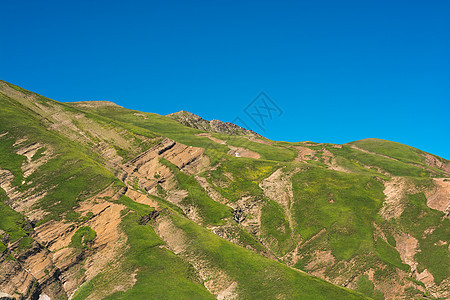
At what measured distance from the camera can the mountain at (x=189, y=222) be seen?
52281 mm

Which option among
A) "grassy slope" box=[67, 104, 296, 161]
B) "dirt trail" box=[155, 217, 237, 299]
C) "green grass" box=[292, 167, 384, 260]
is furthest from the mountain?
"grassy slope" box=[67, 104, 296, 161]

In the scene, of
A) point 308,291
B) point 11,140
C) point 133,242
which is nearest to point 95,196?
point 133,242

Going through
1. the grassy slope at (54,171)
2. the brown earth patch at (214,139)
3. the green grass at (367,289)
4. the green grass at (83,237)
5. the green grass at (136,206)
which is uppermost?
the brown earth patch at (214,139)

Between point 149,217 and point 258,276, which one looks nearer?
point 258,276

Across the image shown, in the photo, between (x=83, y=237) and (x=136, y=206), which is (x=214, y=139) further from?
(x=83, y=237)

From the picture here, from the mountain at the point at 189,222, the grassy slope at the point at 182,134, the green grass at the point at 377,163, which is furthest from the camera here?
the grassy slope at the point at 182,134

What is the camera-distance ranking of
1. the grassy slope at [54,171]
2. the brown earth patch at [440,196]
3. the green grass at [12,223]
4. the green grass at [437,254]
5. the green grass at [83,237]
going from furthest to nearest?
the brown earth patch at [440,196]
the green grass at [437,254]
the grassy slope at [54,171]
the green grass at [83,237]
the green grass at [12,223]

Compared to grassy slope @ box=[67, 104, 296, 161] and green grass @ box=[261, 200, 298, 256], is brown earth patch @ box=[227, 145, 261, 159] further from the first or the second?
green grass @ box=[261, 200, 298, 256]

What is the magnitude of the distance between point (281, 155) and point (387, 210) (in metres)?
60.8

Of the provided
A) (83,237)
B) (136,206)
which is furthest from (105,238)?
(136,206)

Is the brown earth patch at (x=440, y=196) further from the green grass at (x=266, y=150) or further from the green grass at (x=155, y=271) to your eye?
the green grass at (x=155, y=271)

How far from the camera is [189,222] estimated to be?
68438mm

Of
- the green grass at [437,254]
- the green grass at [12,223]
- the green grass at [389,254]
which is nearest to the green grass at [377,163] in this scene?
the green grass at [437,254]

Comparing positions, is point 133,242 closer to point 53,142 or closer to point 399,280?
point 53,142
